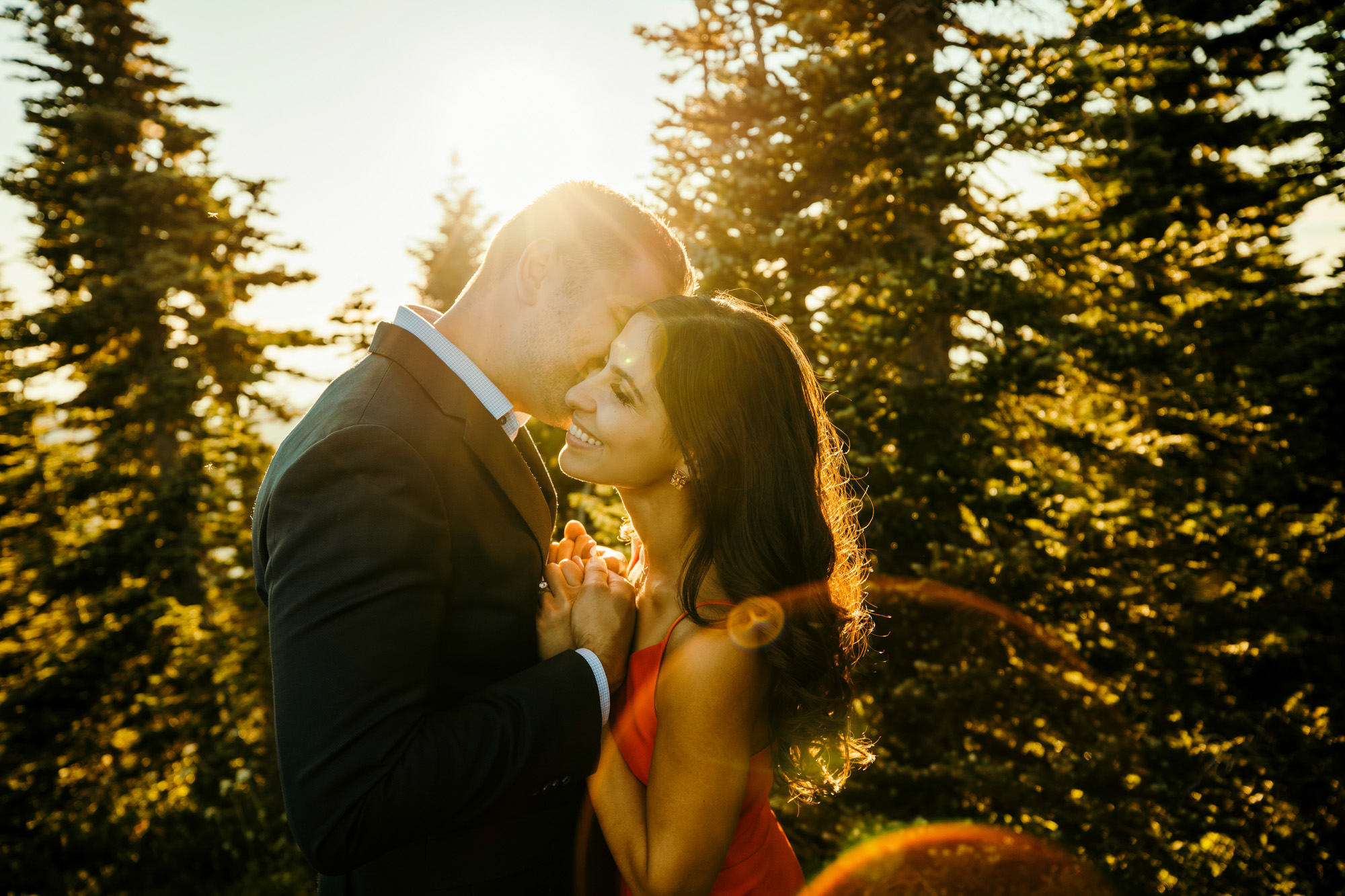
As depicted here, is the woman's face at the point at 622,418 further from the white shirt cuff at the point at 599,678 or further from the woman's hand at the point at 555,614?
the white shirt cuff at the point at 599,678

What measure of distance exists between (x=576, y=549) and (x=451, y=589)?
0.84m

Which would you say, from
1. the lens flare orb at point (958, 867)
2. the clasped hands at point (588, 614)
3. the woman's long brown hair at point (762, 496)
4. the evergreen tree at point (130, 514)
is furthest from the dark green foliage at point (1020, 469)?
the evergreen tree at point (130, 514)

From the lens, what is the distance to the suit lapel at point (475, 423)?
219cm

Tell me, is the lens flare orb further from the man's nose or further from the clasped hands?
the man's nose

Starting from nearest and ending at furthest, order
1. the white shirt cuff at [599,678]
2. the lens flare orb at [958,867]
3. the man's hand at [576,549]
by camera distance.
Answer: the white shirt cuff at [599,678] < the man's hand at [576,549] < the lens flare orb at [958,867]

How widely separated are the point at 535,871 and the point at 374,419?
149 centimetres

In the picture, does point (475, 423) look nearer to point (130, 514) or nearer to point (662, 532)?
point (662, 532)

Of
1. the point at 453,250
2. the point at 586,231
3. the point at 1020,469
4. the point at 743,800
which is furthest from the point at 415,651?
the point at 453,250

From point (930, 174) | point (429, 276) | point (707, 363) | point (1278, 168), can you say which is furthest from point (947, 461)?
point (429, 276)

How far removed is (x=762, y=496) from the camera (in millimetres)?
2629

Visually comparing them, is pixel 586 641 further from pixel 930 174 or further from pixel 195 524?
pixel 195 524

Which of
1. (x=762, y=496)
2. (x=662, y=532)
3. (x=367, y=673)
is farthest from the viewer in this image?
(x=662, y=532)

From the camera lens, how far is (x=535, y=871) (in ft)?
7.27

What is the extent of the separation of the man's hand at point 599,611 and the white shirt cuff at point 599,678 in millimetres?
39
